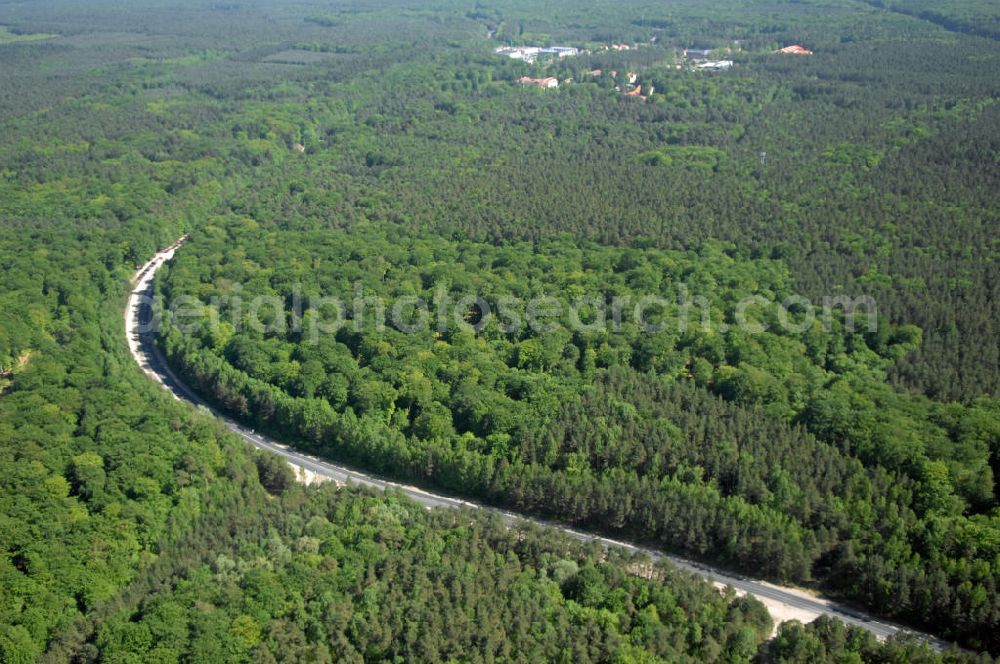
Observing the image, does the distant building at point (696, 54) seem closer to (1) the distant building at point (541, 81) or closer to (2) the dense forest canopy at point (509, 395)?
(1) the distant building at point (541, 81)

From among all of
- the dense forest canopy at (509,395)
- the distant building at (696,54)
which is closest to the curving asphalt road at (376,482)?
the dense forest canopy at (509,395)

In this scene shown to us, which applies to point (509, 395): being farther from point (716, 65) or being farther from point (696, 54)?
point (696, 54)

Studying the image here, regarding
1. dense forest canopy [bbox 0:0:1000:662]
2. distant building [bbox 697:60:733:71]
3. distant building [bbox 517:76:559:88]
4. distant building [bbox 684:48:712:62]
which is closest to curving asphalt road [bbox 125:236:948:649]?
dense forest canopy [bbox 0:0:1000:662]

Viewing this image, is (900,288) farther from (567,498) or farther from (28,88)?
(28,88)

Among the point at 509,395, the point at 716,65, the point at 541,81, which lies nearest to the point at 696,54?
the point at 716,65

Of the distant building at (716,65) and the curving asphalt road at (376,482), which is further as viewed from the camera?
the distant building at (716,65)
